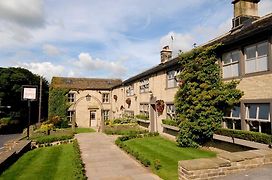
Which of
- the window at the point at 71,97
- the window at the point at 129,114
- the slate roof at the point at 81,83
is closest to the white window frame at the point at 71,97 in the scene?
the window at the point at 71,97

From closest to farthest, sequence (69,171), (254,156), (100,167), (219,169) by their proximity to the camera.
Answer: (219,169), (254,156), (69,171), (100,167)

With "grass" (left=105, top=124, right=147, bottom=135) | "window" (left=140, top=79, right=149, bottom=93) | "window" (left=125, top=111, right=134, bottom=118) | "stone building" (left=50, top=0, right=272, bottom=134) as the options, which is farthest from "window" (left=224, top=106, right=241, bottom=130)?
"window" (left=125, top=111, right=134, bottom=118)

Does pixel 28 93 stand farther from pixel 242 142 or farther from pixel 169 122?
pixel 242 142

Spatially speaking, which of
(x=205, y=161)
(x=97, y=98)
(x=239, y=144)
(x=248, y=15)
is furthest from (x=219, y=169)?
(x=97, y=98)

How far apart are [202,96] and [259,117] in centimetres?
359

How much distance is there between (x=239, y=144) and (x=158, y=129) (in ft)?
39.5

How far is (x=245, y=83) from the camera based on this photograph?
12.6 metres

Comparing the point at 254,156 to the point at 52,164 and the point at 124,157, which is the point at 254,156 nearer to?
the point at 124,157

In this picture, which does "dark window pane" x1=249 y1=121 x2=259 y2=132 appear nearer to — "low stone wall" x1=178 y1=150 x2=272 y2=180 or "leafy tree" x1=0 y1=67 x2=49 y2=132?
"low stone wall" x1=178 y1=150 x2=272 y2=180

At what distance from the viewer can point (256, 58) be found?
472 inches

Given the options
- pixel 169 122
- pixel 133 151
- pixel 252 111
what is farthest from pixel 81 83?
pixel 252 111

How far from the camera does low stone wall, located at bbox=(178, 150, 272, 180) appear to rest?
24.8ft

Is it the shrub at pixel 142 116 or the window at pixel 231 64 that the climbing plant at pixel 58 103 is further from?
the window at pixel 231 64

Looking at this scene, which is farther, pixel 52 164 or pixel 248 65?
pixel 52 164
